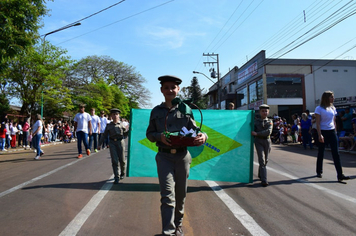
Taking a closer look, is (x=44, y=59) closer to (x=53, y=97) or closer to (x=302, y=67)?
(x=53, y=97)

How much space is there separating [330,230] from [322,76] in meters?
36.6

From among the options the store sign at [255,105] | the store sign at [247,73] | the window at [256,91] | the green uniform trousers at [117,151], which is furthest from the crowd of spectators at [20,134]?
the store sign at [247,73]

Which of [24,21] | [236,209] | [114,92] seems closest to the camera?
[236,209]

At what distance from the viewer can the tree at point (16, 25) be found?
9398 millimetres

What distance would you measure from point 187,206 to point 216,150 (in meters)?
1.69

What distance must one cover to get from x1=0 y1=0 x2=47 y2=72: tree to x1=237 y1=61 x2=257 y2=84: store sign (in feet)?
102

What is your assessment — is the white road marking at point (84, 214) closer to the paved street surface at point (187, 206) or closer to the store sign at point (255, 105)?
the paved street surface at point (187, 206)

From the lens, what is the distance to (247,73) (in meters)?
40.7

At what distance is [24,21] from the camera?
10117mm

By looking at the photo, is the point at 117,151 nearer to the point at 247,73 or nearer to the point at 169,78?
the point at 169,78

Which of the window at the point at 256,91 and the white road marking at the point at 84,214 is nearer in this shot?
the white road marking at the point at 84,214

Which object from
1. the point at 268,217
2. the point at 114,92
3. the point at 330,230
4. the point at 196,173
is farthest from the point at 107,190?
the point at 114,92

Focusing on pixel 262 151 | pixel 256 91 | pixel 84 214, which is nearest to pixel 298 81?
pixel 256 91

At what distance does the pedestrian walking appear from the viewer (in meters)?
3.09
